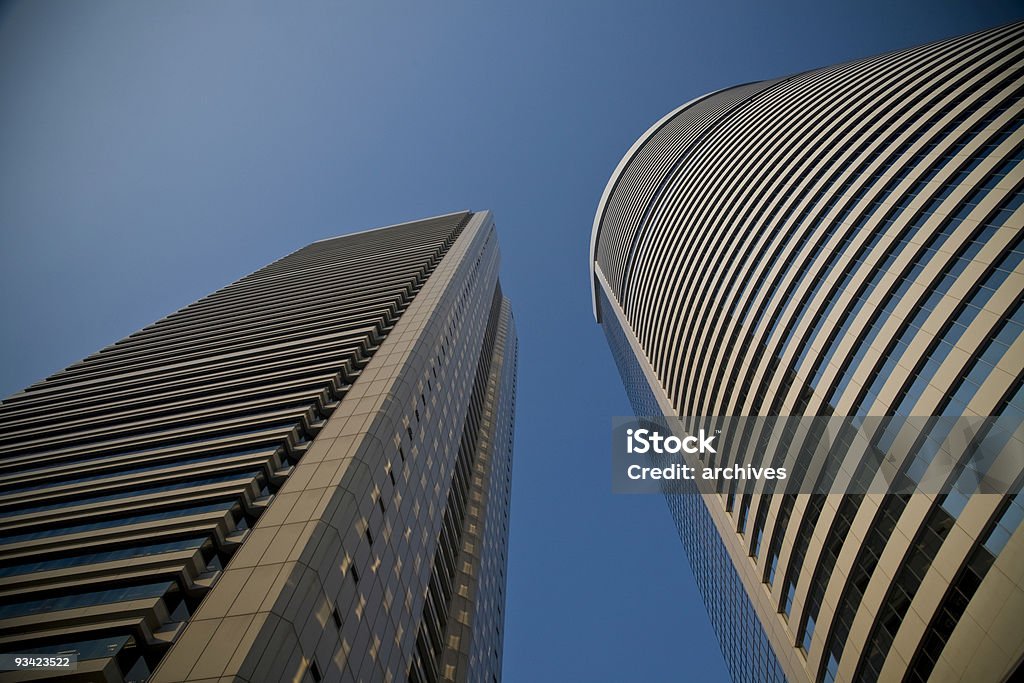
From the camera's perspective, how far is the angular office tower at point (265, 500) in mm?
19438

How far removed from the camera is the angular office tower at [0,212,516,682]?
19.4 m

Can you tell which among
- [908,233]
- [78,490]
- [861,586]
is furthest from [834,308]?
[78,490]

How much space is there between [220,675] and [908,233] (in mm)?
42315

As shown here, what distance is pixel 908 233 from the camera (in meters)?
33.1

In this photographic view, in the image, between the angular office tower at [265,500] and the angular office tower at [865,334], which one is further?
the angular office tower at [865,334]

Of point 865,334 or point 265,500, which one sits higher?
point 865,334

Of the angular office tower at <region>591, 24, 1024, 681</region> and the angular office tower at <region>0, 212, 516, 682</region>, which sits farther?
the angular office tower at <region>591, 24, 1024, 681</region>

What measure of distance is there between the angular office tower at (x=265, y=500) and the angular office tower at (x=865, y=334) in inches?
970

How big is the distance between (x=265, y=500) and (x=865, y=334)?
119 feet

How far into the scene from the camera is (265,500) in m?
26.1

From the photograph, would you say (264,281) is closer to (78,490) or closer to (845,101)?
(78,490)

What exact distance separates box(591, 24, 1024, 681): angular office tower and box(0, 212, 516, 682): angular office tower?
80.8 feet

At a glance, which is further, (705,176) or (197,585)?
(705,176)

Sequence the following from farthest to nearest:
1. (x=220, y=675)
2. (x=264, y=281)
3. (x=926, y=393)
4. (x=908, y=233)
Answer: (x=264, y=281) < (x=908, y=233) < (x=926, y=393) < (x=220, y=675)
